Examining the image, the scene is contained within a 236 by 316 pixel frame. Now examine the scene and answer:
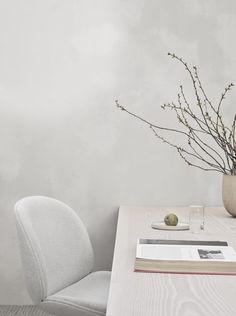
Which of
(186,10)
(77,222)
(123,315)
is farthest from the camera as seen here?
(186,10)

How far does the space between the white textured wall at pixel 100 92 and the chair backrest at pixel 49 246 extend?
868mm

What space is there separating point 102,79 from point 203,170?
0.77 metres

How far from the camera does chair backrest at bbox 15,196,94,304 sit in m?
1.97

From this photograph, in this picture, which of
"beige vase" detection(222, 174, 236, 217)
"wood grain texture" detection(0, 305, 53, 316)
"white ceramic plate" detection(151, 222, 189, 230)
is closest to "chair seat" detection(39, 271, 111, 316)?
"white ceramic plate" detection(151, 222, 189, 230)

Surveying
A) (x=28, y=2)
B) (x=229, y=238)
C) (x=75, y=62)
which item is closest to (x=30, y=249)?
(x=229, y=238)

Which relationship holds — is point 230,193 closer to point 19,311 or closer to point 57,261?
point 57,261

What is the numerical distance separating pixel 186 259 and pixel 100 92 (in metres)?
1.87

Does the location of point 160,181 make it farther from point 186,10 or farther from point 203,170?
point 186,10

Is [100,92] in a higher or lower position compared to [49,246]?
higher

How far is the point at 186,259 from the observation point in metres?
1.51

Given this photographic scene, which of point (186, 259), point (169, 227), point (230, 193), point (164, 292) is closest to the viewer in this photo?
point (164, 292)

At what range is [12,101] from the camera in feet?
10.7

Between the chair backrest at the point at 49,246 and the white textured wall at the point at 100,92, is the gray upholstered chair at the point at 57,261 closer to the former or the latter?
the chair backrest at the point at 49,246

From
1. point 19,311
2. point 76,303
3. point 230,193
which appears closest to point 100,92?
point 230,193
